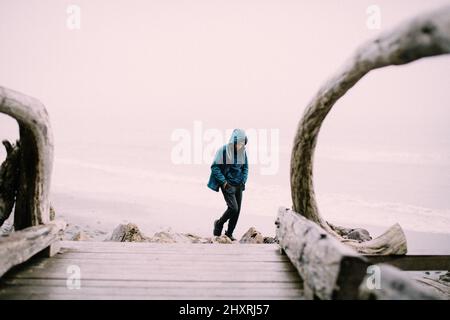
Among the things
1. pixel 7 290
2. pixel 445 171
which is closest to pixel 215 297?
pixel 7 290

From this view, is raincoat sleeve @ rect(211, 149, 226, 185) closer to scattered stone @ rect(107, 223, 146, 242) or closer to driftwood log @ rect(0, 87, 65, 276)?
scattered stone @ rect(107, 223, 146, 242)

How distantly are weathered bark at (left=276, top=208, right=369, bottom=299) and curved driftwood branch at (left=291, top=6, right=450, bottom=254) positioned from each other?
1.80 feet

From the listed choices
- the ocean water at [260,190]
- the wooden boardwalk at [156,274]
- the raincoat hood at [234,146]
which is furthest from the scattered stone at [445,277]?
the ocean water at [260,190]

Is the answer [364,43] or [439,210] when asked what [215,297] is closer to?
[364,43]

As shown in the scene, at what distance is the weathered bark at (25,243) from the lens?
2.47 meters

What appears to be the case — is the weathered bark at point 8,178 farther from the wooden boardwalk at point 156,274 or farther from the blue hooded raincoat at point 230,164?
the blue hooded raincoat at point 230,164

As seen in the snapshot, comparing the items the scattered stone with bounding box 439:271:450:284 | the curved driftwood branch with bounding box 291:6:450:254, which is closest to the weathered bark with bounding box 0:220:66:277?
the curved driftwood branch with bounding box 291:6:450:254

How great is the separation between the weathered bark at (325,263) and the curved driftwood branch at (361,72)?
55 cm

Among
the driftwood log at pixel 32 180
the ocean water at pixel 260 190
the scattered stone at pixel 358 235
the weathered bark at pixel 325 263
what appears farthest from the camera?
the ocean water at pixel 260 190

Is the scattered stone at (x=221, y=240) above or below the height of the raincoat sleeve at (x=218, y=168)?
below

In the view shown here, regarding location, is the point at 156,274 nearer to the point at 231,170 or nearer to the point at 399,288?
the point at 399,288

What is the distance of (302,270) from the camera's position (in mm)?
2555

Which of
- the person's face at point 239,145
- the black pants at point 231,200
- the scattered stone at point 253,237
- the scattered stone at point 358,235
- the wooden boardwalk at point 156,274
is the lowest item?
the scattered stone at point 358,235

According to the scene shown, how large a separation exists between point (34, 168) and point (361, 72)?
2.75 metres
